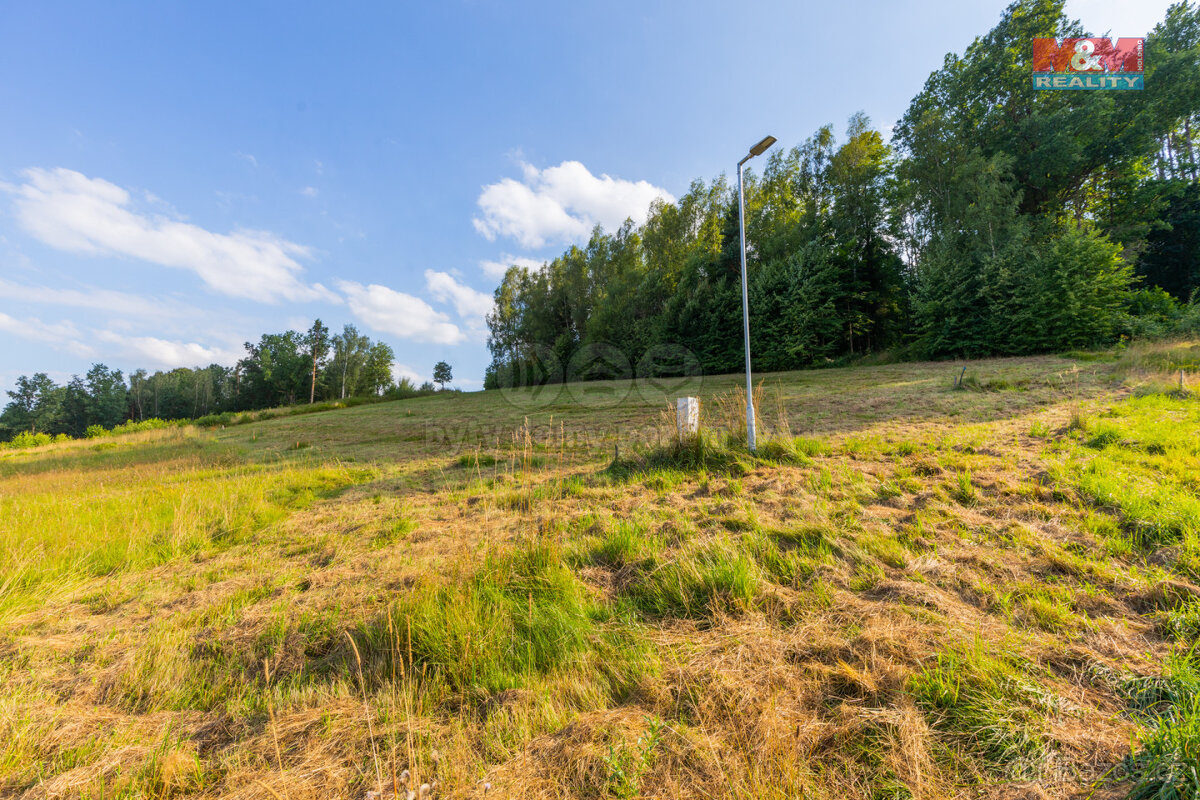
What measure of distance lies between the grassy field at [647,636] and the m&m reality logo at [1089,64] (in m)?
28.1

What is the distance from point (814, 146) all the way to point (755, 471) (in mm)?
31788

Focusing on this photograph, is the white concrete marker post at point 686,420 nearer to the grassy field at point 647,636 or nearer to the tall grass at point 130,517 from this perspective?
the grassy field at point 647,636

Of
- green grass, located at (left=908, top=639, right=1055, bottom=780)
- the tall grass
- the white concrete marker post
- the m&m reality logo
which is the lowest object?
green grass, located at (left=908, top=639, right=1055, bottom=780)

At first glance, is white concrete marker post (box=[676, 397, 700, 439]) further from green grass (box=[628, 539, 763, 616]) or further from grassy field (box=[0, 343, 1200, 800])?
green grass (box=[628, 539, 763, 616])

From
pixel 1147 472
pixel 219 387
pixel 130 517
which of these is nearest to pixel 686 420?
pixel 1147 472

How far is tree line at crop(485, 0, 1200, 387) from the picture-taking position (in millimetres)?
18344

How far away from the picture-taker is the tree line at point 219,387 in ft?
199

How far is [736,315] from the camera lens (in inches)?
1105

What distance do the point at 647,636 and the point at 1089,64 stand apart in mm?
37473

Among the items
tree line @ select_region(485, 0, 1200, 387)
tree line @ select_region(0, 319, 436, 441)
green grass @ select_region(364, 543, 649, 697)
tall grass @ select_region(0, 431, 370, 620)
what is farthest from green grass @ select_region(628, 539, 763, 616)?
tree line @ select_region(0, 319, 436, 441)

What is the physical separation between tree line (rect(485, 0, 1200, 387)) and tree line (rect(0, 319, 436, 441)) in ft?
163

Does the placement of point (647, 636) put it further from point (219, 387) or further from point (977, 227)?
point (219, 387)

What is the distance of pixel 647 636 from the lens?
2.72 meters

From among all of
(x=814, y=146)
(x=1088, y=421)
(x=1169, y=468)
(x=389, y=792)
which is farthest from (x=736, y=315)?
(x=389, y=792)
